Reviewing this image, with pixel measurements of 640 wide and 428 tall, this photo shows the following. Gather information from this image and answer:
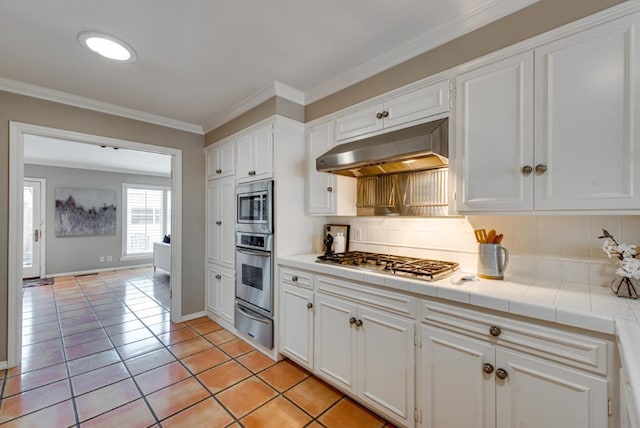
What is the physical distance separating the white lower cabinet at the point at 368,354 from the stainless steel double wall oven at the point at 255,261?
65cm

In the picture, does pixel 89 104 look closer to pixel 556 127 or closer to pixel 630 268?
pixel 556 127

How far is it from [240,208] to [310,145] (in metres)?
1.01

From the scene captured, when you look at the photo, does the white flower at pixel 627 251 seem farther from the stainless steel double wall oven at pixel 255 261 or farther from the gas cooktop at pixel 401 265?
the stainless steel double wall oven at pixel 255 261

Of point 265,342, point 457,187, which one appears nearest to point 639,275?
point 457,187

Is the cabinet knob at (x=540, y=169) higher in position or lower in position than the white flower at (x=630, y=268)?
higher

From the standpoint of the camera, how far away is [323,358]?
210 cm

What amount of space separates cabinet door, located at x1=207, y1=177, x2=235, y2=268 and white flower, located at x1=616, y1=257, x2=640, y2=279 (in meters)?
2.94

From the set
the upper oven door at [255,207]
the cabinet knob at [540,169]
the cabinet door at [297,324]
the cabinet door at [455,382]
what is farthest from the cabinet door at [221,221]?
the cabinet knob at [540,169]

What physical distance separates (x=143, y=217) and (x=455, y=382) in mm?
7683

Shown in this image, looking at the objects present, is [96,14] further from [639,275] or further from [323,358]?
[639,275]

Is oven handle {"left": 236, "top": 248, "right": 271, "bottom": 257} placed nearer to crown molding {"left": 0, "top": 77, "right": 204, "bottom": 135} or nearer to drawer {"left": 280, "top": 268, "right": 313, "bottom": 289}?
drawer {"left": 280, "top": 268, "right": 313, "bottom": 289}

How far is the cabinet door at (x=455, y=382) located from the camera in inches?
52.5

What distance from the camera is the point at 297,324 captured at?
2.31 meters

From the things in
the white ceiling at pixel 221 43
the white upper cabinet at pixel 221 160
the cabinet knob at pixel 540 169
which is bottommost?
the cabinet knob at pixel 540 169
